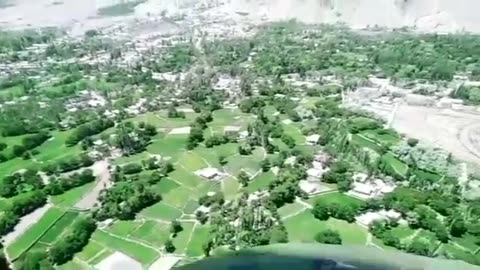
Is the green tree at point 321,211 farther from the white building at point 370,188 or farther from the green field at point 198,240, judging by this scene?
the green field at point 198,240

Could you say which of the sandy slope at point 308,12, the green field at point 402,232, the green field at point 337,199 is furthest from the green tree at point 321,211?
the sandy slope at point 308,12

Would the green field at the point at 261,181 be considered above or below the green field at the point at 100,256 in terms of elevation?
above

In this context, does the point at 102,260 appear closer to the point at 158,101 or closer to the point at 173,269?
the point at 173,269

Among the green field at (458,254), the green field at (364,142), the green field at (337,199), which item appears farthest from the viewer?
the green field at (364,142)

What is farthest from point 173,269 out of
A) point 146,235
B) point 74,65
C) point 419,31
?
point 419,31

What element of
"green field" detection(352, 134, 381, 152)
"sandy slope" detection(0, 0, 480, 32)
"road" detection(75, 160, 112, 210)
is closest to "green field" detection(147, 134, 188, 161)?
"road" detection(75, 160, 112, 210)

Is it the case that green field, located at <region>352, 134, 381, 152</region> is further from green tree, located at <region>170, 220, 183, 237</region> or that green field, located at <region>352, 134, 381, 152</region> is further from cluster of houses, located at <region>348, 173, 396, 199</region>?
green tree, located at <region>170, 220, 183, 237</region>
